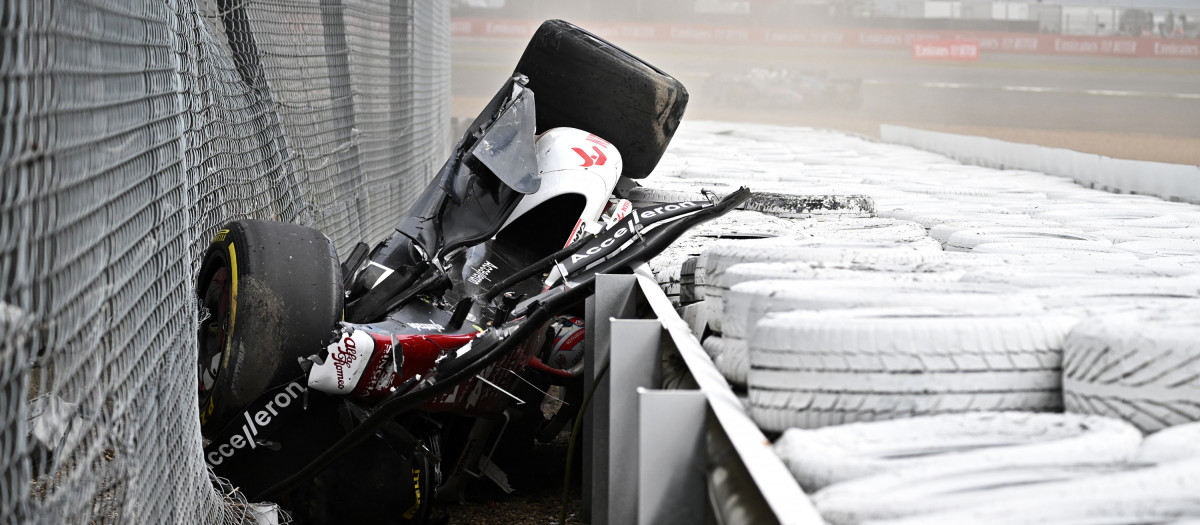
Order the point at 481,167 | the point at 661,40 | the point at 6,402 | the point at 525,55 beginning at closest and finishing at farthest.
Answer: the point at 6,402, the point at 481,167, the point at 525,55, the point at 661,40

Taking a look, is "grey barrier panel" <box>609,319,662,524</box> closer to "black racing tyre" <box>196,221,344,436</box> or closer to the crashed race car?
the crashed race car

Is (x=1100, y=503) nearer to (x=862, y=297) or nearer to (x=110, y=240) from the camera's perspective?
(x=862, y=297)

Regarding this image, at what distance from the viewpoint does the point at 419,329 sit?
321 centimetres

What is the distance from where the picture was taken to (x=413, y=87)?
25.4 ft

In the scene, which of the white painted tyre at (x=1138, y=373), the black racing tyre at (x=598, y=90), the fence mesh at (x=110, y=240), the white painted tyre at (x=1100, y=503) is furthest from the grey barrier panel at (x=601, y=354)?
the black racing tyre at (x=598, y=90)

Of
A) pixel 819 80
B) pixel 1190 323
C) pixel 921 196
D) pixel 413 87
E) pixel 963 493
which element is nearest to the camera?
pixel 963 493

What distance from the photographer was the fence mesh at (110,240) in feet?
4.54

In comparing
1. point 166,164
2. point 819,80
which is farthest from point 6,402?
point 819,80

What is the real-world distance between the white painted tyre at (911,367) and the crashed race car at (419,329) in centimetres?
124

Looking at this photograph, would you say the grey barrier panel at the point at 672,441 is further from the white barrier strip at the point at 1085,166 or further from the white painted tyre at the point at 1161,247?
the white barrier strip at the point at 1085,166

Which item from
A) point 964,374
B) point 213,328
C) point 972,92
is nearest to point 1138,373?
point 964,374

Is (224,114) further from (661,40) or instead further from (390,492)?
(661,40)

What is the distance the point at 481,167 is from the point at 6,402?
275 cm

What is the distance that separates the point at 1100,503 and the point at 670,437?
757 mm
